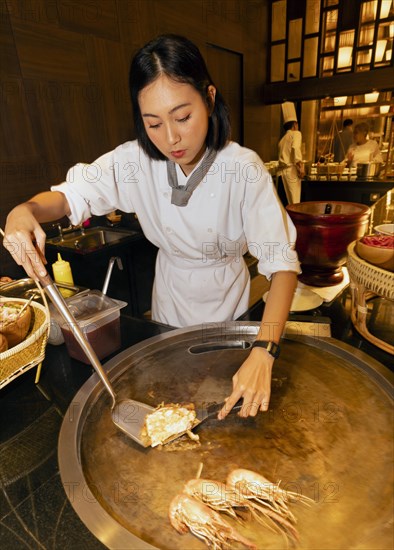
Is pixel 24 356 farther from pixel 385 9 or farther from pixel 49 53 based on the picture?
pixel 385 9

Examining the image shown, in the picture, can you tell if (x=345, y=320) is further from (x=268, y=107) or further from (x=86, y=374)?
(x=268, y=107)

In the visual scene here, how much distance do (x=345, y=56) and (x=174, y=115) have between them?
787cm

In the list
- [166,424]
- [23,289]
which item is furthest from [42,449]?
[23,289]

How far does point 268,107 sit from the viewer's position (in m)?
7.73

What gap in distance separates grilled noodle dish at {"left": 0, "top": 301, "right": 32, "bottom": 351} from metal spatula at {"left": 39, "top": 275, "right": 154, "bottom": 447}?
0.73 feet

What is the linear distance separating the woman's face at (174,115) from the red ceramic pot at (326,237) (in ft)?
2.19

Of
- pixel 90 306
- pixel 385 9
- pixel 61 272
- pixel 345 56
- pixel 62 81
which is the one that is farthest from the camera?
pixel 345 56

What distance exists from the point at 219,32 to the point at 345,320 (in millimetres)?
6026

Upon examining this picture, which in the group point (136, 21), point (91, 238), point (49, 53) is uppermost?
point (136, 21)

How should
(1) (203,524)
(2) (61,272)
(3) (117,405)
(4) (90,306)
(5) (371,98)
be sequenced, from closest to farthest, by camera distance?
(1) (203,524) < (3) (117,405) < (4) (90,306) < (2) (61,272) < (5) (371,98)

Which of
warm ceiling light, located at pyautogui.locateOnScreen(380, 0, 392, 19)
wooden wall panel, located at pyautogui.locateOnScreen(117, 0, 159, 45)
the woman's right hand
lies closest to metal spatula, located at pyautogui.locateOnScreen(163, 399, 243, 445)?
the woman's right hand

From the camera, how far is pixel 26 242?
1.04m

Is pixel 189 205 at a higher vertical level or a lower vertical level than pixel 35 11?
lower

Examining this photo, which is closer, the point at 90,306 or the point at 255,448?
the point at 255,448
